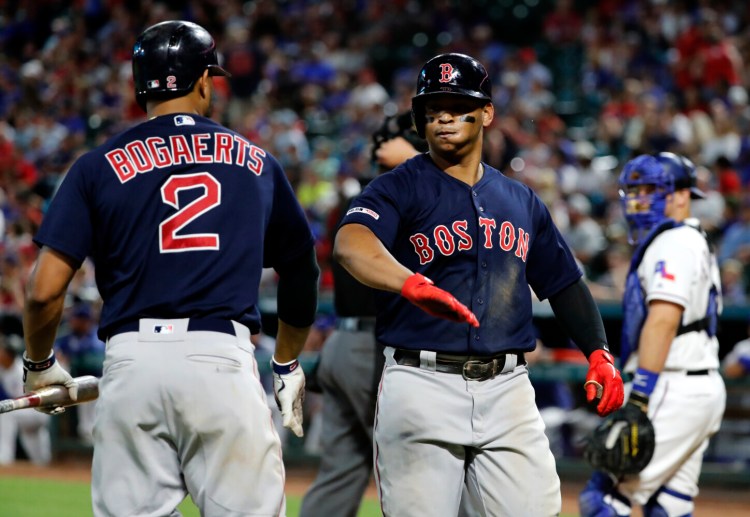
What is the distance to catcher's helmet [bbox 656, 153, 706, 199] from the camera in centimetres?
550

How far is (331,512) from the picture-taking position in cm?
542

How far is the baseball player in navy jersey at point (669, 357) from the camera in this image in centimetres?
511

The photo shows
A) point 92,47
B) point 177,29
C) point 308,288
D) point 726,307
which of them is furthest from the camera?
point 92,47

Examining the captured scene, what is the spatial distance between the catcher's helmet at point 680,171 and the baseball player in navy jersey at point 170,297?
2.53 meters

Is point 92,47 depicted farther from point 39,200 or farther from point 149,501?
point 149,501

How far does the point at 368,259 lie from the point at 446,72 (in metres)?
0.73

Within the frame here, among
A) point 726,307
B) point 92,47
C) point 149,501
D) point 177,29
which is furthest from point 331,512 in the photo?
point 92,47

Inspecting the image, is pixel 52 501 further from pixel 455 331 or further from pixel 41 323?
pixel 455 331

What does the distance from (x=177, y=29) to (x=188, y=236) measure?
71 centimetres

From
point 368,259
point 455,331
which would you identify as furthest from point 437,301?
point 455,331

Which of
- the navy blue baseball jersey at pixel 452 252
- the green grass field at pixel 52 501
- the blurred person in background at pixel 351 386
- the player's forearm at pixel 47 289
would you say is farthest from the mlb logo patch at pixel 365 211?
the green grass field at pixel 52 501

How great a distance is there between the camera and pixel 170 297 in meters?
3.45

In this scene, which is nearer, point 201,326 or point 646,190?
point 201,326

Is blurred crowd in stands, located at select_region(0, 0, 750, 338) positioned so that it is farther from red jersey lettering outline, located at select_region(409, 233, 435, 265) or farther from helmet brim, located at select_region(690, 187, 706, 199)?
red jersey lettering outline, located at select_region(409, 233, 435, 265)
